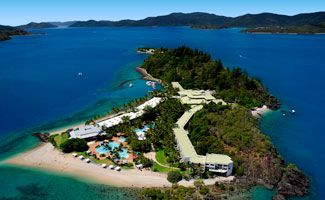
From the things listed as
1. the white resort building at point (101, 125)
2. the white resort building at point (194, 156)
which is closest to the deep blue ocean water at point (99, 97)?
the white resort building at point (194, 156)

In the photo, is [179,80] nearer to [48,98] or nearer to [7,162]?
[48,98]

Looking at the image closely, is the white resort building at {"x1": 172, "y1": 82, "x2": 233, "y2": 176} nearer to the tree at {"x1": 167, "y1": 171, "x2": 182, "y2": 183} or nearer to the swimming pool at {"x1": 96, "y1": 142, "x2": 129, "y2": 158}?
the tree at {"x1": 167, "y1": 171, "x2": 182, "y2": 183}

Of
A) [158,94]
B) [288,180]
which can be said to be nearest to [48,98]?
[158,94]

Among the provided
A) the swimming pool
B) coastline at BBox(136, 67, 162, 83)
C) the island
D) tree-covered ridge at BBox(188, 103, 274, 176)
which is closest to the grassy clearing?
the island

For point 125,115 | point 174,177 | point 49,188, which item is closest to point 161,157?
point 174,177

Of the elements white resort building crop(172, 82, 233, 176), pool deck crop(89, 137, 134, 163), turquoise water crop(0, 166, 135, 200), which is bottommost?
turquoise water crop(0, 166, 135, 200)

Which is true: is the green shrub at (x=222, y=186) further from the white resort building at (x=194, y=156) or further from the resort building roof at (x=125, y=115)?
the resort building roof at (x=125, y=115)
